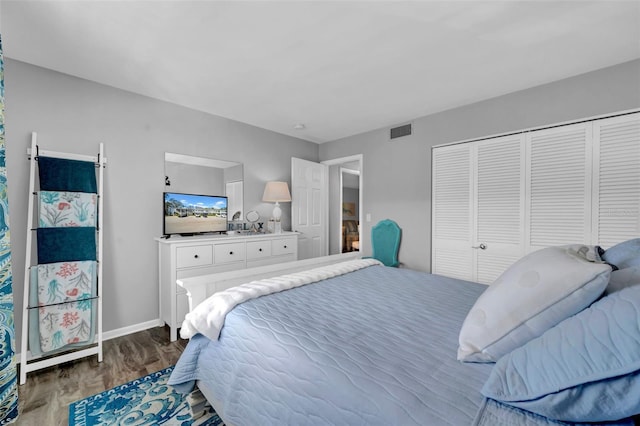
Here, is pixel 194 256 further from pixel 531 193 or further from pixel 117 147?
pixel 531 193

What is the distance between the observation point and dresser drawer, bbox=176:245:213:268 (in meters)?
2.72

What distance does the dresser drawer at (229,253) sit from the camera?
2990 millimetres

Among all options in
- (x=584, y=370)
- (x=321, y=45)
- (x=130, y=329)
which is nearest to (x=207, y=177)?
(x=130, y=329)

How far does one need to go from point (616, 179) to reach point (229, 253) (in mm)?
3690

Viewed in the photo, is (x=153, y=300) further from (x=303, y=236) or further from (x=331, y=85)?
(x=331, y=85)

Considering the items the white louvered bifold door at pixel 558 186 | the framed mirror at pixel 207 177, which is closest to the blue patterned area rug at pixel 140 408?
the framed mirror at pixel 207 177

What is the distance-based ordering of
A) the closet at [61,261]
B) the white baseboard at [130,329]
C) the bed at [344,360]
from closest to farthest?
the bed at [344,360]
the closet at [61,261]
the white baseboard at [130,329]

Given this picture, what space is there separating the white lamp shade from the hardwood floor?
6.41 feet

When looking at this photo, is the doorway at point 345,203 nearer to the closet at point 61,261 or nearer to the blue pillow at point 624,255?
the blue pillow at point 624,255

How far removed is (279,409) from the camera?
997 millimetres

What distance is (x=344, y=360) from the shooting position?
95 centimetres

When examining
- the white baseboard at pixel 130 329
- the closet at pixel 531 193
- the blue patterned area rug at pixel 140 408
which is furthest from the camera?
the white baseboard at pixel 130 329

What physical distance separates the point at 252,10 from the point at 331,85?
112 centimetres

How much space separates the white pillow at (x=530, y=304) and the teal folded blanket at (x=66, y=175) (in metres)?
3.04
